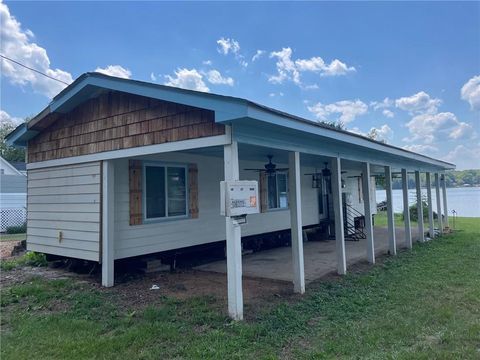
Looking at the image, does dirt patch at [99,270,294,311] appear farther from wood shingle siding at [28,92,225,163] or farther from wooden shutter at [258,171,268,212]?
wooden shutter at [258,171,268,212]

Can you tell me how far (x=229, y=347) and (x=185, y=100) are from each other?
2.85 m

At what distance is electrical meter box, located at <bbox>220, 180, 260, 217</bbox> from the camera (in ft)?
13.3

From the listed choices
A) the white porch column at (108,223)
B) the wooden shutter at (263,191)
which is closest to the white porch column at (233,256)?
the white porch column at (108,223)

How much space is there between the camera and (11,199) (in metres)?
18.7

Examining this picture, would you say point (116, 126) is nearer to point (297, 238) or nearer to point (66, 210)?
point (66, 210)

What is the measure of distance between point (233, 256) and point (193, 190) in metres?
3.29

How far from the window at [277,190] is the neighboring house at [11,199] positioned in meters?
14.3

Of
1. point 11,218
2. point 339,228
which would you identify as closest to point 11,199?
point 11,218

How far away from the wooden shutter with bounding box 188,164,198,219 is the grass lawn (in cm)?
237

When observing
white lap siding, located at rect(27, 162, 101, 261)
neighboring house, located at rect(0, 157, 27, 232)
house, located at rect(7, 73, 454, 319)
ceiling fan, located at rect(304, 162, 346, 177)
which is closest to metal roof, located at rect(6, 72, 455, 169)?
house, located at rect(7, 73, 454, 319)

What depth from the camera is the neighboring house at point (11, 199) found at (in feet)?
55.8

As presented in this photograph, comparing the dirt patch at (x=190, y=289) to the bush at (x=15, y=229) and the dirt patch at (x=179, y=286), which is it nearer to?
the dirt patch at (x=179, y=286)

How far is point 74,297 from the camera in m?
5.17

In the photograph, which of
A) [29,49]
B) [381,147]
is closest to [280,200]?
[381,147]
